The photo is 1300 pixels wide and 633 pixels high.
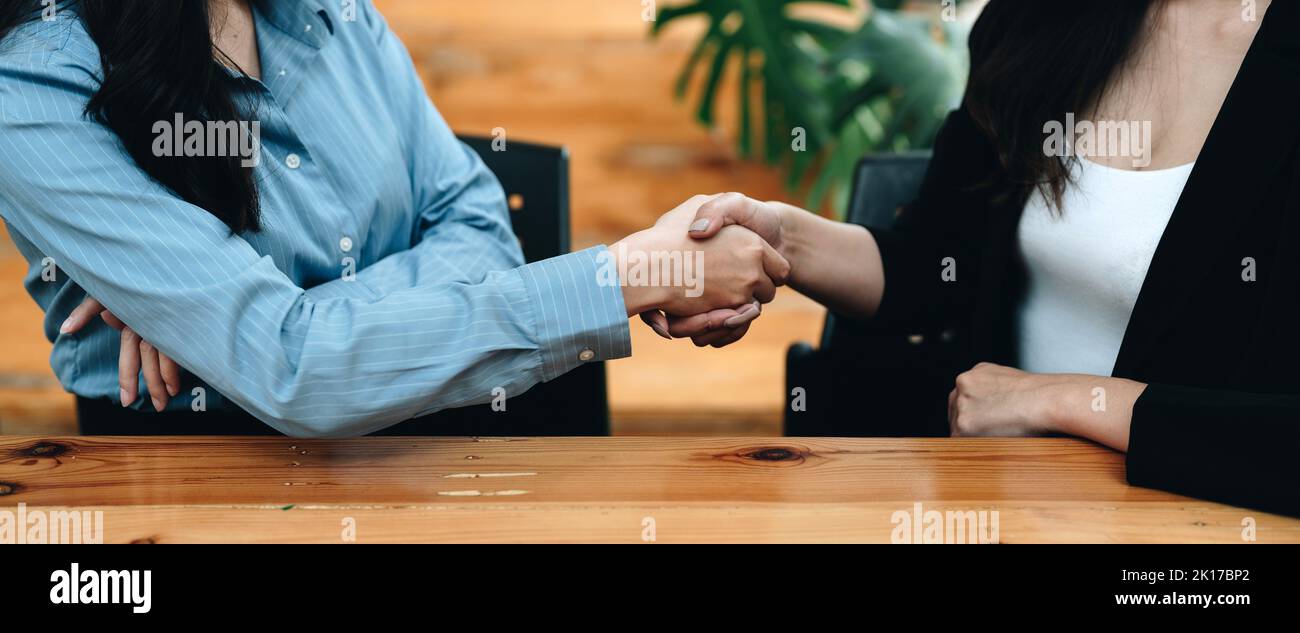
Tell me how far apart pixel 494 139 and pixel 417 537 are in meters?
0.99

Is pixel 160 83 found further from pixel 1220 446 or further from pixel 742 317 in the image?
pixel 1220 446

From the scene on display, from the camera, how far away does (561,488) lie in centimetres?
76

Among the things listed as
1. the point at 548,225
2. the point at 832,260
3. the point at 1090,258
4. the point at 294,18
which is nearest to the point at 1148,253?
the point at 1090,258

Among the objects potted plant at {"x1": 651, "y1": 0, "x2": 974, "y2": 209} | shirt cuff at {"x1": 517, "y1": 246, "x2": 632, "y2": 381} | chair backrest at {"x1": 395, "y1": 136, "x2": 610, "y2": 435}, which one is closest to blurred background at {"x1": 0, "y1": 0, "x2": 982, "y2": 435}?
potted plant at {"x1": 651, "y1": 0, "x2": 974, "y2": 209}

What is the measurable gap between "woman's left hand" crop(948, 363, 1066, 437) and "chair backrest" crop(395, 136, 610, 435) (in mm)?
572

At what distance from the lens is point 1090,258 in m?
1.14

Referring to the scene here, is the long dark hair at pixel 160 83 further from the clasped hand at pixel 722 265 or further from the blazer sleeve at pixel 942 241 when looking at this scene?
the blazer sleeve at pixel 942 241

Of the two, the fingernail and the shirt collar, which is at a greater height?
the shirt collar

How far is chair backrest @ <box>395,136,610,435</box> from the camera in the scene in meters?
1.46

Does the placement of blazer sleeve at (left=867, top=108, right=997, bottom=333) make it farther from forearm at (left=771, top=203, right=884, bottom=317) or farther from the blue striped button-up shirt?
the blue striped button-up shirt

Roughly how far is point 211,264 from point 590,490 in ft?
1.28
